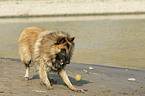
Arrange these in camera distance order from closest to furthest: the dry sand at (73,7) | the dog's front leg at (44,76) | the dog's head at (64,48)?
the dog's head at (64,48), the dog's front leg at (44,76), the dry sand at (73,7)

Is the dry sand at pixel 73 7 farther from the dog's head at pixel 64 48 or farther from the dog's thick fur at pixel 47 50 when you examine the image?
the dog's head at pixel 64 48

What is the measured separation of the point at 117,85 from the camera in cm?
861

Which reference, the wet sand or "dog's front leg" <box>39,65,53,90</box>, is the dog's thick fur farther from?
the wet sand

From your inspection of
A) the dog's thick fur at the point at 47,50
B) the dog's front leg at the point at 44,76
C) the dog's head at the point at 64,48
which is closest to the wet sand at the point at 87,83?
the dog's front leg at the point at 44,76

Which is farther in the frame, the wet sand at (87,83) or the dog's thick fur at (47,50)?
the wet sand at (87,83)

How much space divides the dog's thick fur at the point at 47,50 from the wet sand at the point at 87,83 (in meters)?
0.36

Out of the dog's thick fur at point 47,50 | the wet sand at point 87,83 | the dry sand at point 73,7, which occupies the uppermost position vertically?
the dog's thick fur at point 47,50

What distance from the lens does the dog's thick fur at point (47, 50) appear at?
6890 millimetres

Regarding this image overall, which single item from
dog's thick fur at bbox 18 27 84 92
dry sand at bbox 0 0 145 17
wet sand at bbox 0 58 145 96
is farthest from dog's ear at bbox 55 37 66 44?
dry sand at bbox 0 0 145 17

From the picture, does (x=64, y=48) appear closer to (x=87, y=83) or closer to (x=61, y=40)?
(x=61, y=40)

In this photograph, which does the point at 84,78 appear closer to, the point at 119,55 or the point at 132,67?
the point at 132,67

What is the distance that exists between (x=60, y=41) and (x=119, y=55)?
8922mm

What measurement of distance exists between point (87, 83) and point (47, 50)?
6.53 ft

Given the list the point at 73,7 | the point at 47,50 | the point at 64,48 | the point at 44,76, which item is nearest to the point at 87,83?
the point at 44,76
